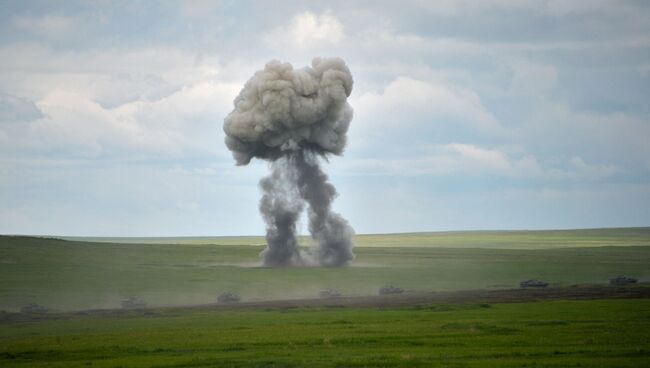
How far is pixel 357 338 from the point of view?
53.5 meters

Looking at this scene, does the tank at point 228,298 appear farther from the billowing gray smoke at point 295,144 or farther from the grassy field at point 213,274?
the billowing gray smoke at point 295,144

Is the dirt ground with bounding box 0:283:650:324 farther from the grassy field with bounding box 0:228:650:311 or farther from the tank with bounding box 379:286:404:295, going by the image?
the grassy field with bounding box 0:228:650:311

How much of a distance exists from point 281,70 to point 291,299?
45.9 metres

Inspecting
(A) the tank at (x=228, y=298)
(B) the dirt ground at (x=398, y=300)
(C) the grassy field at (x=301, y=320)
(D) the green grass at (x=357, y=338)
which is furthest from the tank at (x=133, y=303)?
(D) the green grass at (x=357, y=338)

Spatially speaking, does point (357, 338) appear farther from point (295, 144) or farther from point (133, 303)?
point (295, 144)

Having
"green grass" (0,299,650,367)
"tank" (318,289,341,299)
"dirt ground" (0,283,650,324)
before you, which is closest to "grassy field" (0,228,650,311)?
"tank" (318,289,341,299)

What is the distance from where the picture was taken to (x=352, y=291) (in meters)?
103

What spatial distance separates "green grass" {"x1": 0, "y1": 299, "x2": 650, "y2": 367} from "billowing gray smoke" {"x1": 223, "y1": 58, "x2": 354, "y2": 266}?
52928 mm

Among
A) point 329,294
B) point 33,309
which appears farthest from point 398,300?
point 33,309

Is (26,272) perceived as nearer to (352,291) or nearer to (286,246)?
(286,246)

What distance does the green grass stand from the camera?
44375mm

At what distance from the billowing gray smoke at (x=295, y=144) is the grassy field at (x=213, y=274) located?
5394 millimetres

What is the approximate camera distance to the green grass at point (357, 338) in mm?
44375

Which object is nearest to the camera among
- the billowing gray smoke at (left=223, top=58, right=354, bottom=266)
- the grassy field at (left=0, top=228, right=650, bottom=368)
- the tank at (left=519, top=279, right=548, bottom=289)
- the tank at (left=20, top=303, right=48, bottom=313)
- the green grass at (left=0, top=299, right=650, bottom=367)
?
the green grass at (left=0, top=299, right=650, bottom=367)
